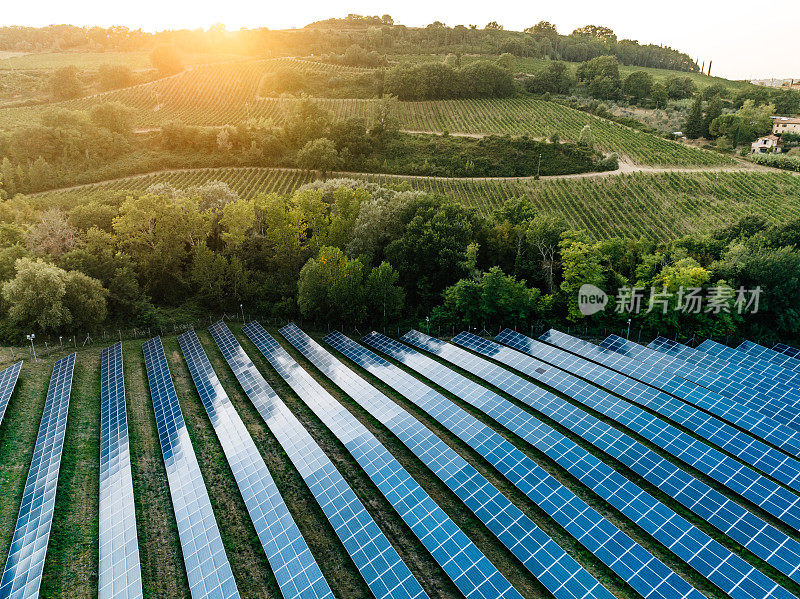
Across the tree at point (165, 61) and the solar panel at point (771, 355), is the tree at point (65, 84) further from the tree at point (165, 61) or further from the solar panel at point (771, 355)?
the solar panel at point (771, 355)

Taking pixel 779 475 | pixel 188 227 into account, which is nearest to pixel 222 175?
pixel 188 227

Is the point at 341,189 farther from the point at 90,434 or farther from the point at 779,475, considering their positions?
the point at 779,475

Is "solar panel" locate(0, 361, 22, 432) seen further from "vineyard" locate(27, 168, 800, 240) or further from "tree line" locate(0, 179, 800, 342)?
"vineyard" locate(27, 168, 800, 240)

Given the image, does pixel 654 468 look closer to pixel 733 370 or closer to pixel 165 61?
pixel 733 370

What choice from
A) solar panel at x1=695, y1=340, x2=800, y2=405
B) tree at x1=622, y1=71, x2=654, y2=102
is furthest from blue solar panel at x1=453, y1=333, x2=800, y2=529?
tree at x1=622, y1=71, x2=654, y2=102

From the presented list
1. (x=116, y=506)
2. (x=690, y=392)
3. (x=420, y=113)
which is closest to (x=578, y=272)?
(x=690, y=392)
